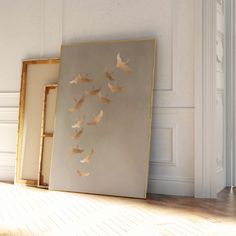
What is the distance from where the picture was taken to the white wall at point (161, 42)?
14.4 feet

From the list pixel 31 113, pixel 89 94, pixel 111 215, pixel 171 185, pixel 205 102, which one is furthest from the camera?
pixel 31 113

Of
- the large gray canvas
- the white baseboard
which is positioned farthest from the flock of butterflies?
the white baseboard

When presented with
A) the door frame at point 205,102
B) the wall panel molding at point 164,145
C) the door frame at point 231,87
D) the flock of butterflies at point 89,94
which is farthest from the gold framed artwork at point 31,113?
the door frame at point 231,87

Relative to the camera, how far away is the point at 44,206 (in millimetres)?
3816

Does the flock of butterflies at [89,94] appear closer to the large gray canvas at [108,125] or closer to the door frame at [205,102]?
the large gray canvas at [108,125]

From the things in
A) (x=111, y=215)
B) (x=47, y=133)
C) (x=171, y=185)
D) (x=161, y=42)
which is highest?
(x=161, y=42)

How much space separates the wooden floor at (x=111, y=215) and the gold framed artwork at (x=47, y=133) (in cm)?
33

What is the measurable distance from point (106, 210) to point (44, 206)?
1.89ft

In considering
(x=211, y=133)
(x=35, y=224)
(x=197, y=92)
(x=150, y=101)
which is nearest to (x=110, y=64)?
(x=150, y=101)

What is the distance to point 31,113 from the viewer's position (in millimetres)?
5039

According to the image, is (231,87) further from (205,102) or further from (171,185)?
(171,185)

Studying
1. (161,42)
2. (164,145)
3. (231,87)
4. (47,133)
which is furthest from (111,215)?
(231,87)

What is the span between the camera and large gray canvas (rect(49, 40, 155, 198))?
430cm

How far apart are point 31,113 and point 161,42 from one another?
1.75 metres
